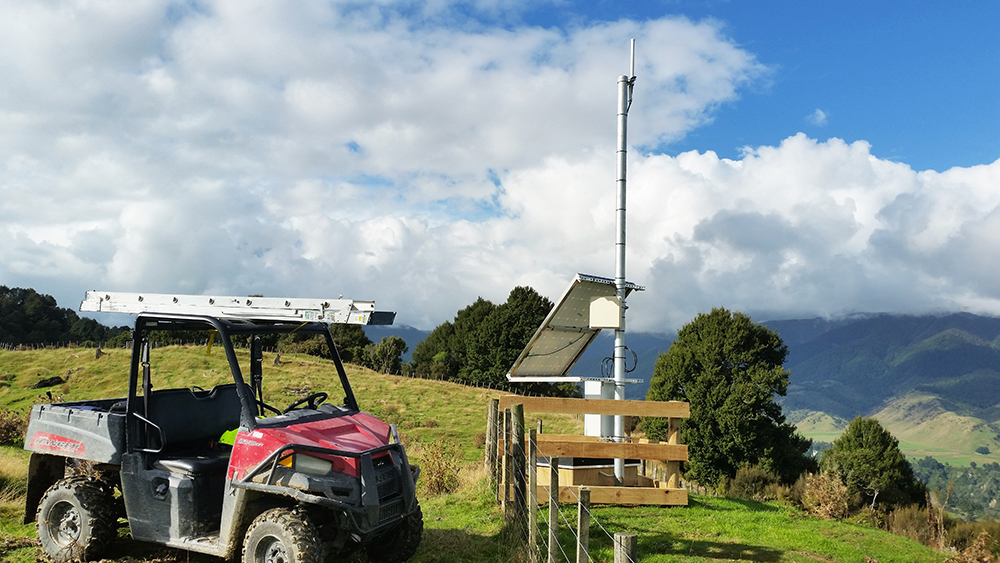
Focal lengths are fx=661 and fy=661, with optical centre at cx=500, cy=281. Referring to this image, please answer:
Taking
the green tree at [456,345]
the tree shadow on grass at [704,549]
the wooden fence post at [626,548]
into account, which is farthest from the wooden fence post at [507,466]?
the green tree at [456,345]

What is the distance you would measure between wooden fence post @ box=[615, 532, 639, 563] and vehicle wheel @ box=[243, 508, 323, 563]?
3220 mm

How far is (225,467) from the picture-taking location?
7.12m

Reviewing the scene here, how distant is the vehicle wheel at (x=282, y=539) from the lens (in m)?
5.91

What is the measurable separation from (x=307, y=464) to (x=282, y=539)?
0.68 metres

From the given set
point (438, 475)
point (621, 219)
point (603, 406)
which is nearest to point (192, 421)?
point (438, 475)

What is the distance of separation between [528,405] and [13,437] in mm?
16225

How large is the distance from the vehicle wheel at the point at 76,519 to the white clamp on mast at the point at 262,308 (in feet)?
6.67

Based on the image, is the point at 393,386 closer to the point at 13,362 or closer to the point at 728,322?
the point at 728,322

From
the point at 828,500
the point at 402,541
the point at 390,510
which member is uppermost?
the point at 390,510

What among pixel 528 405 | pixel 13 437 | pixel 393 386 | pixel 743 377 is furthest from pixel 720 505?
pixel 393 386

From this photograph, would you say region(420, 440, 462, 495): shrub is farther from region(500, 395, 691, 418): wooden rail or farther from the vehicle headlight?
the vehicle headlight

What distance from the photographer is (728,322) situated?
31750 millimetres

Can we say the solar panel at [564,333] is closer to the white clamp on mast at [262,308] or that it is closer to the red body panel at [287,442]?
the white clamp on mast at [262,308]

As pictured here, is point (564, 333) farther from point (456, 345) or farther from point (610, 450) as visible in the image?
point (456, 345)
